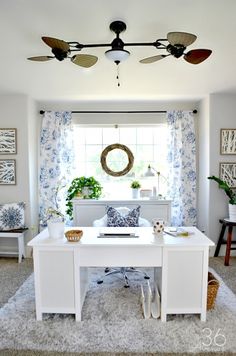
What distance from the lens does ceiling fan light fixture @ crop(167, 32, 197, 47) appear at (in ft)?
5.53

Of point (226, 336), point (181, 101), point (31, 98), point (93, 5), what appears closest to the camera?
point (93, 5)

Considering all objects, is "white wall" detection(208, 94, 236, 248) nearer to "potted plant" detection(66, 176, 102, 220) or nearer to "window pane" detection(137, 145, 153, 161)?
"window pane" detection(137, 145, 153, 161)

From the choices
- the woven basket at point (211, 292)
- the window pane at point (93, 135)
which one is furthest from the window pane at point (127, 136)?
the woven basket at point (211, 292)

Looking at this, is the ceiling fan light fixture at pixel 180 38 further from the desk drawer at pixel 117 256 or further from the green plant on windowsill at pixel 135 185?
the green plant on windowsill at pixel 135 185

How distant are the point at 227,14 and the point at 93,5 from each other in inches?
39.8

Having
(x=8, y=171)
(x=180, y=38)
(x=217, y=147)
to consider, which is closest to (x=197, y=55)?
(x=180, y=38)

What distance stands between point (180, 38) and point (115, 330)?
233 centimetres

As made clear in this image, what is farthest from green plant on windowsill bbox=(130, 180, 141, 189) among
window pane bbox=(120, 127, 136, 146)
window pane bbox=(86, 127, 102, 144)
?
window pane bbox=(86, 127, 102, 144)

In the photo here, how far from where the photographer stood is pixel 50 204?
4.43 meters

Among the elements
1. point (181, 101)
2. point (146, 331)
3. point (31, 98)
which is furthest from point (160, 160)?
point (146, 331)

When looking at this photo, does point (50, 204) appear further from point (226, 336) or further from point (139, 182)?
point (226, 336)

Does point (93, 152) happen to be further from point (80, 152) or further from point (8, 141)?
point (8, 141)

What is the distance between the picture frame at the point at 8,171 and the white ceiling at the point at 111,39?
103 centimetres

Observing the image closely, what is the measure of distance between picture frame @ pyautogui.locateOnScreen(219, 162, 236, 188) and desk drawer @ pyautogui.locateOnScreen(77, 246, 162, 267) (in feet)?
7.24
